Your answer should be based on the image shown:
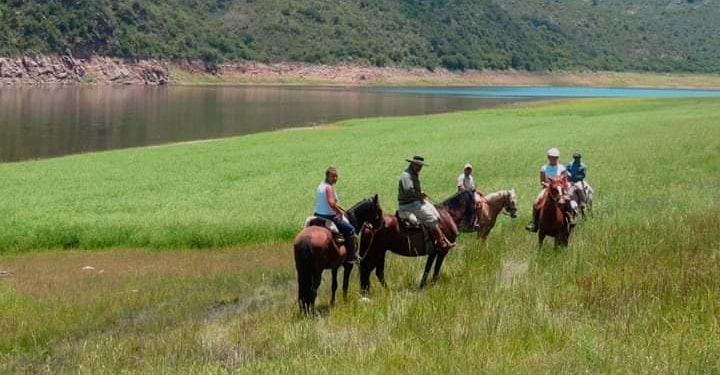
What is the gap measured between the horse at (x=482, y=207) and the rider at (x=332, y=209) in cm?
258

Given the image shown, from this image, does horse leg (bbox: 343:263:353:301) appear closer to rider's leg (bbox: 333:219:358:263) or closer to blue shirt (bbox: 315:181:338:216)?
rider's leg (bbox: 333:219:358:263)

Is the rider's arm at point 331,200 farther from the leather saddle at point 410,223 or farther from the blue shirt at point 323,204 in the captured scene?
the leather saddle at point 410,223

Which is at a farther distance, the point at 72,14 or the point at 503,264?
the point at 72,14

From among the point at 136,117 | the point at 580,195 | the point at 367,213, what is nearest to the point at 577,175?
the point at 580,195

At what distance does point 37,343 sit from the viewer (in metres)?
11.7

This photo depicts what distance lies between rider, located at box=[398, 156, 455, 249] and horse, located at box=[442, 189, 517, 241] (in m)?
1.04

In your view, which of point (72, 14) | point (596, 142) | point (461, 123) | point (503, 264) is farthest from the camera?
point (72, 14)

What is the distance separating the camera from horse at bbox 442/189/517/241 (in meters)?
14.5

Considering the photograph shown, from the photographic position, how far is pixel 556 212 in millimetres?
15070

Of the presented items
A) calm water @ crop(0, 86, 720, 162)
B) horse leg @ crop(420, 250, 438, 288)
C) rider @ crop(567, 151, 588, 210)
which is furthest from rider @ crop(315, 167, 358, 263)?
calm water @ crop(0, 86, 720, 162)

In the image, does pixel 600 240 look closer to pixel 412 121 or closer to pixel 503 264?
pixel 503 264

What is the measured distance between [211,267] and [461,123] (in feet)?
140

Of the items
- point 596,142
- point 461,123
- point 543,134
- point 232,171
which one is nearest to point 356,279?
point 232,171

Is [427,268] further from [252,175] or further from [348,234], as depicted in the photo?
[252,175]
